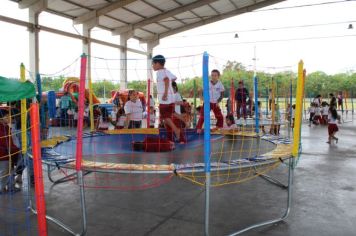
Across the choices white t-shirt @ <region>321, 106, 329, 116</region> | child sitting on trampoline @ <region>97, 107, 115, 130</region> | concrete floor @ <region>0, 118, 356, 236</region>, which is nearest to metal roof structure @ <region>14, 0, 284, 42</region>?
child sitting on trampoline @ <region>97, 107, 115, 130</region>

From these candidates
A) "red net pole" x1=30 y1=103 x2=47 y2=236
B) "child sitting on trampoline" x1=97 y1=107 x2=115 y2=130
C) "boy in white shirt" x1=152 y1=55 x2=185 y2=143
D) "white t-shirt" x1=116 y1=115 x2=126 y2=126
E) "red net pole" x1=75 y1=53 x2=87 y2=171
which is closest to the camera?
"red net pole" x1=30 y1=103 x2=47 y2=236

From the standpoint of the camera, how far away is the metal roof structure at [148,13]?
1056 centimetres

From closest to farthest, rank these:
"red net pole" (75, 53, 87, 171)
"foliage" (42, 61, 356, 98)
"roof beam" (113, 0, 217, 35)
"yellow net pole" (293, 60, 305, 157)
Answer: "red net pole" (75, 53, 87, 171) → "yellow net pole" (293, 60, 305, 157) → "foliage" (42, 61, 356, 98) → "roof beam" (113, 0, 217, 35)

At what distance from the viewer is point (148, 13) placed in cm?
1247

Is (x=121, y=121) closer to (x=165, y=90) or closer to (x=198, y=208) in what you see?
(x=165, y=90)

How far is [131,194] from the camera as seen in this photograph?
128 inches

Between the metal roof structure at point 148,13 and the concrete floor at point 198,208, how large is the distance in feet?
25.5

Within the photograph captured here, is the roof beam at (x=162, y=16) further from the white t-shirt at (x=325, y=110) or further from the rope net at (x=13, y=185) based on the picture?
the rope net at (x=13, y=185)

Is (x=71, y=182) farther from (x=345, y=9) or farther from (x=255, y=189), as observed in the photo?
(x=345, y=9)

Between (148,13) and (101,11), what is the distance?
211 cm

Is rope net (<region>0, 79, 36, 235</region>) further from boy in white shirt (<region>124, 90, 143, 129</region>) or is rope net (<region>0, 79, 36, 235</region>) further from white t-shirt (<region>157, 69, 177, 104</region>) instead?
boy in white shirt (<region>124, 90, 143, 129</region>)

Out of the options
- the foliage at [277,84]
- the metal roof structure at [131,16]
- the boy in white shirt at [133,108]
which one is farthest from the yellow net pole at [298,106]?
the metal roof structure at [131,16]

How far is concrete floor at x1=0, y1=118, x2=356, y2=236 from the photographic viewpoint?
243cm

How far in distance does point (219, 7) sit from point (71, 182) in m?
11.3
